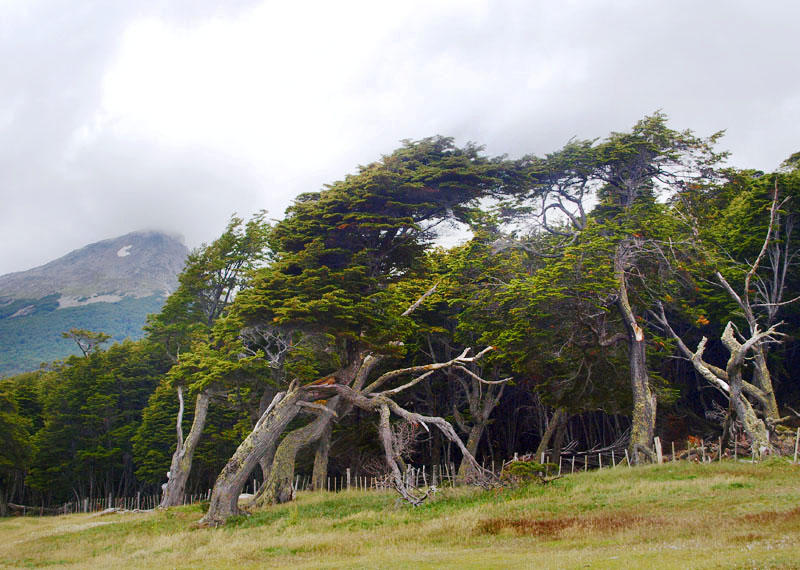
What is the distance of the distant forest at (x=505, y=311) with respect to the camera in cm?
2422

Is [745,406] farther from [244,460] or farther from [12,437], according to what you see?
[12,437]

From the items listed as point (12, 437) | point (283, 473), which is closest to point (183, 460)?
point (283, 473)

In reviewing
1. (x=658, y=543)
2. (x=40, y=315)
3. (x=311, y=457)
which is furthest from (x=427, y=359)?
(x=40, y=315)

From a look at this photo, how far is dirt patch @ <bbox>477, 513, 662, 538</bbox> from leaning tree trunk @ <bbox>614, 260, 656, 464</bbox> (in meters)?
11.1

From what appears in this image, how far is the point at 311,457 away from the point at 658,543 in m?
29.2

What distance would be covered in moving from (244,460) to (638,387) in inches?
638

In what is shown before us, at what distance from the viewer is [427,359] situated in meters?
36.1

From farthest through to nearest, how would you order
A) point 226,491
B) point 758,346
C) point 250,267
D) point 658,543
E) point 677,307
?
1. point 250,267
2. point 677,307
3. point 758,346
4. point 226,491
5. point 658,543

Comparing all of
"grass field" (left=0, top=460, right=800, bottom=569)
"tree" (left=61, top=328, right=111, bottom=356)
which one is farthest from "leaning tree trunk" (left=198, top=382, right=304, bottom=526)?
"tree" (left=61, top=328, right=111, bottom=356)

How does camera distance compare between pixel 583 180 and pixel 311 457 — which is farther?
pixel 311 457

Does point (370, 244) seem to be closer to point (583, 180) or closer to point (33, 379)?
point (583, 180)

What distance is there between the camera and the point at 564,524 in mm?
14156

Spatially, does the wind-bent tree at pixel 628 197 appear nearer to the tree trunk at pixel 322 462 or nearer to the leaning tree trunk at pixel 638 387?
the leaning tree trunk at pixel 638 387

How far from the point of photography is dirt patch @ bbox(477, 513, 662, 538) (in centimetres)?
1334
